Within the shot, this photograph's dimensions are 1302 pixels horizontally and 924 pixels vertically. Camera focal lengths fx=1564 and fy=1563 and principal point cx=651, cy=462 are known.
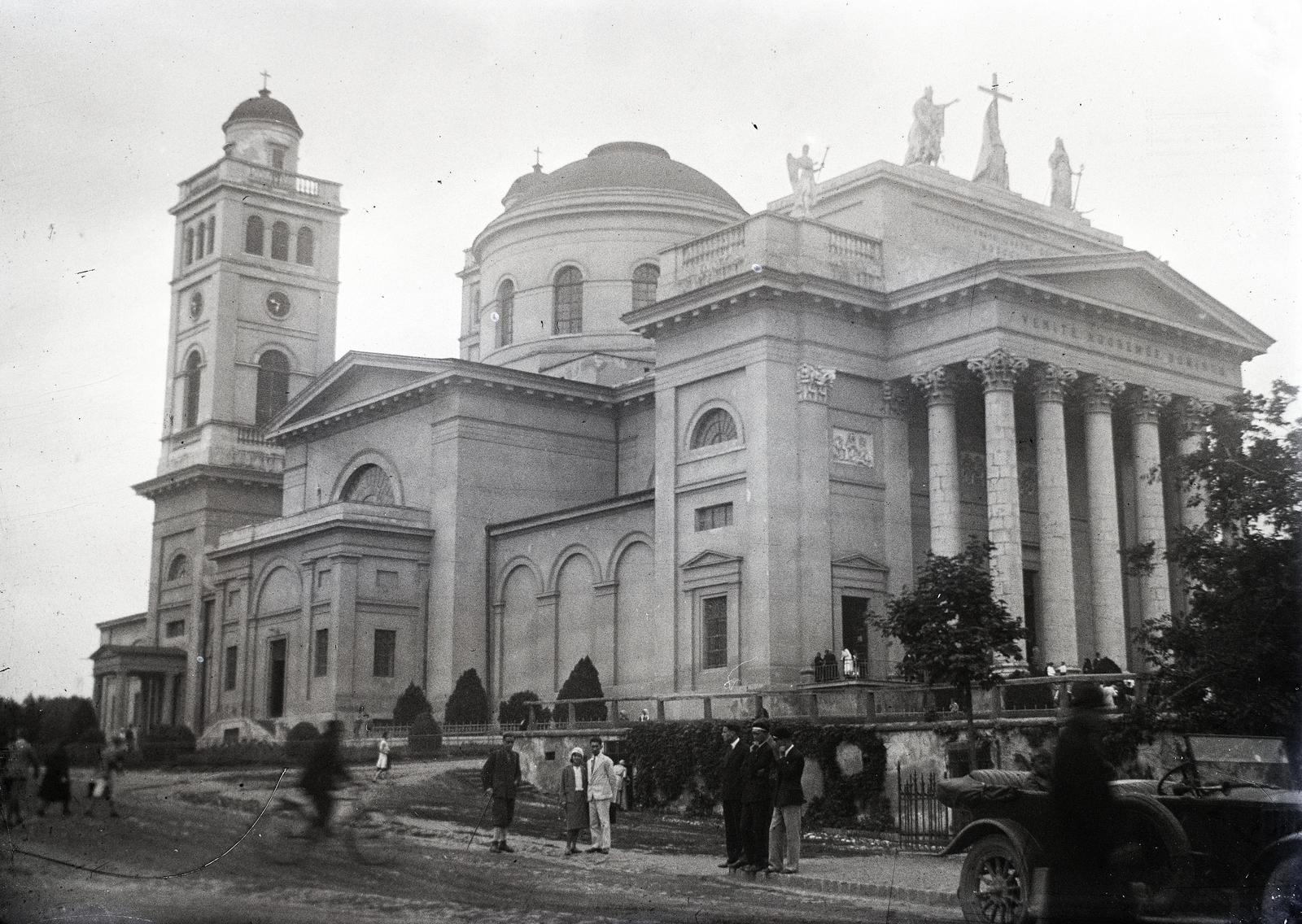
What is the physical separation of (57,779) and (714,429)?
3044 cm

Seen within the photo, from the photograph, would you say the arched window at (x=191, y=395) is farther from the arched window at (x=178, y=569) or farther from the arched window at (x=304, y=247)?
the arched window at (x=178, y=569)

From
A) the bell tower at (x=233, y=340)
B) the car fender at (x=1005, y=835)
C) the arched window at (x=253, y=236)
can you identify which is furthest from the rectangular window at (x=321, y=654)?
the car fender at (x=1005, y=835)

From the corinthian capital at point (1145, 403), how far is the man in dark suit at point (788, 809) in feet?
79.5

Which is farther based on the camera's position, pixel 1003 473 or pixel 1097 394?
pixel 1097 394

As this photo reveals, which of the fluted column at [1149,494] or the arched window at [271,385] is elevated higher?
the arched window at [271,385]

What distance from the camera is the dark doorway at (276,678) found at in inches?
1988

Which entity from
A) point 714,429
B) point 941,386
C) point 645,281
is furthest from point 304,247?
point 941,386

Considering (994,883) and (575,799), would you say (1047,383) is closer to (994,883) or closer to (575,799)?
(575,799)

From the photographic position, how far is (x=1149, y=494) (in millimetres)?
40844

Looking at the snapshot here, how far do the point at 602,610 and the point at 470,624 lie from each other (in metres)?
5.22

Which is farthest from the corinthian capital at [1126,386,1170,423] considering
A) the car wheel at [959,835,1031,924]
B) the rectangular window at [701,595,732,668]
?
the car wheel at [959,835,1031,924]

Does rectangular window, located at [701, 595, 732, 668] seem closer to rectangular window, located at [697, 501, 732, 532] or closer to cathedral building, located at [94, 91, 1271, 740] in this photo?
cathedral building, located at [94, 91, 1271, 740]

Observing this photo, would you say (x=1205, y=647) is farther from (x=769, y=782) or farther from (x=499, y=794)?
(x=499, y=794)

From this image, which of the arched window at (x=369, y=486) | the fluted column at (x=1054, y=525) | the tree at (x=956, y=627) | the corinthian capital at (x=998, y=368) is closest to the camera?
the tree at (x=956, y=627)
